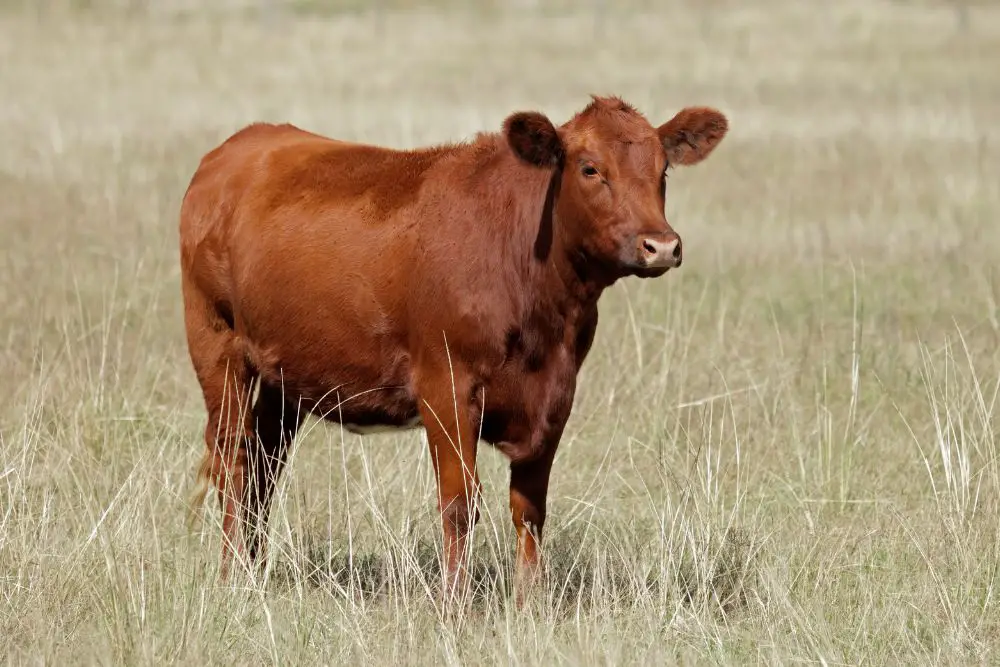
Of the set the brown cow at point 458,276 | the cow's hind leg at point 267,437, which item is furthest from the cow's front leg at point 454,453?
the cow's hind leg at point 267,437

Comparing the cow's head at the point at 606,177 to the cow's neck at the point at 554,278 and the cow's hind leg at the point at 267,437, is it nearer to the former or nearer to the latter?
the cow's neck at the point at 554,278

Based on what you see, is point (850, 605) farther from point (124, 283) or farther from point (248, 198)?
point (124, 283)

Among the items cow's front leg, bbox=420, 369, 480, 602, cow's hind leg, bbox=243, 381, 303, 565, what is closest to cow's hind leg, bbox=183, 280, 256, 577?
cow's hind leg, bbox=243, 381, 303, 565

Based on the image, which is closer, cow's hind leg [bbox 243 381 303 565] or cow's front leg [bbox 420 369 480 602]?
cow's front leg [bbox 420 369 480 602]

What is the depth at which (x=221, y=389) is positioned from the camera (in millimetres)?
6387

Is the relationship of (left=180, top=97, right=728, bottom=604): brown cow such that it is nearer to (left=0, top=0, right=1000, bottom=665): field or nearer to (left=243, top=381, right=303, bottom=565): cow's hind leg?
(left=243, top=381, right=303, bottom=565): cow's hind leg

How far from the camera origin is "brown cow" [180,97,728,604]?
5.37 meters

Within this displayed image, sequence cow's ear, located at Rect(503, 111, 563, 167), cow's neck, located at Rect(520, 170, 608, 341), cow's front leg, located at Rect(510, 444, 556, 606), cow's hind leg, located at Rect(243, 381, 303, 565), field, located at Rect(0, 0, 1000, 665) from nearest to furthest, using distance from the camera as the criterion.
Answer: field, located at Rect(0, 0, 1000, 665)
cow's ear, located at Rect(503, 111, 563, 167)
cow's neck, located at Rect(520, 170, 608, 341)
cow's front leg, located at Rect(510, 444, 556, 606)
cow's hind leg, located at Rect(243, 381, 303, 565)

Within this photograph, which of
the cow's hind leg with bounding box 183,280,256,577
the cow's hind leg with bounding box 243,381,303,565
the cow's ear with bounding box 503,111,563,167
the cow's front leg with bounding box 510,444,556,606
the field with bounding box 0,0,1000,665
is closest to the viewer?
the field with bounding box 0,0,1000,665

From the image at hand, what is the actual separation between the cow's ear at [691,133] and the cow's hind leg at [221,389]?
185 cm

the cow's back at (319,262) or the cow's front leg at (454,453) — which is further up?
the cow's back at (319,262)

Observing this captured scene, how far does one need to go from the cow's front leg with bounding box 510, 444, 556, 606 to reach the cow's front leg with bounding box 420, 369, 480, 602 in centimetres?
27

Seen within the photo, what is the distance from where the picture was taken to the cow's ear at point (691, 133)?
571 cm

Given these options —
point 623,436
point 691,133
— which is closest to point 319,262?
point 691,133
